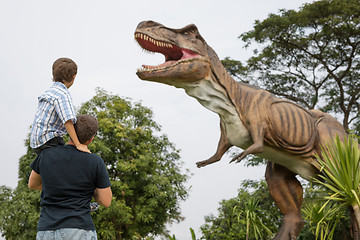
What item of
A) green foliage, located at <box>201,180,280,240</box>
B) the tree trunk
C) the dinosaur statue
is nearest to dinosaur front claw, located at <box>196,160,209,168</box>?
the dinosaur statue

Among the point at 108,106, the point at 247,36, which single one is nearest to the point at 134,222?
the point at 108,106

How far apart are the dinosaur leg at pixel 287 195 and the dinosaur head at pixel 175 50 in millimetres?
1867

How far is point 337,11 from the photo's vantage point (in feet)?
42.2

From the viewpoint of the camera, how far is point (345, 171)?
479 centimetres

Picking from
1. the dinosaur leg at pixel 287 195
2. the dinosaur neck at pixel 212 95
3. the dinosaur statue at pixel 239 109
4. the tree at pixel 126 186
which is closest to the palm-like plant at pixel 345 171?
the dinosaur statue at pixel 239 109

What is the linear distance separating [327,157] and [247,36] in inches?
389

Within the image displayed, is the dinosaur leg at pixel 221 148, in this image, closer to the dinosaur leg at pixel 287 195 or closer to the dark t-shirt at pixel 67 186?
the dinosaur leg at pixel 287 195

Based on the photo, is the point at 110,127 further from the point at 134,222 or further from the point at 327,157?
the point at 327,157

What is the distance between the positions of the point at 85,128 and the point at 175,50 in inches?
89.3

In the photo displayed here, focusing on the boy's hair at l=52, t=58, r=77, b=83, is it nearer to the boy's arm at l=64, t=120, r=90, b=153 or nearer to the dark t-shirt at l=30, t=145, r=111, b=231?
the boy's arm at l=64, t=120, r=90, b=153

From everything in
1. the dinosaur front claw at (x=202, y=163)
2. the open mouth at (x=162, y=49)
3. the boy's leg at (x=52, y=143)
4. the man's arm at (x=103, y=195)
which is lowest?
the man's arm at (x=103, y=195)

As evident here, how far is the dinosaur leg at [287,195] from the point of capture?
5309 millimetres

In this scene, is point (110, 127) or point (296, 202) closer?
point (296, 202)

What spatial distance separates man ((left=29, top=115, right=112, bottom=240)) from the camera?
2.33 metres
